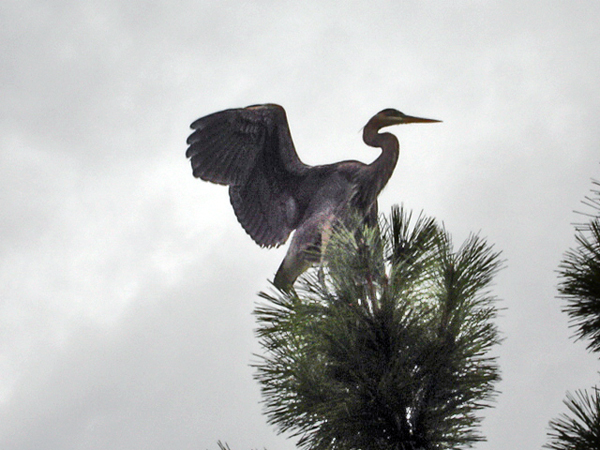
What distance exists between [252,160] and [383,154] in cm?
72

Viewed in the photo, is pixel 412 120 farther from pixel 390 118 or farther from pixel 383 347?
pixel 383 347

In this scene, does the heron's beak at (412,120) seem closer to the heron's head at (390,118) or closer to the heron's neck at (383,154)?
A: the heron's head at (390,118)

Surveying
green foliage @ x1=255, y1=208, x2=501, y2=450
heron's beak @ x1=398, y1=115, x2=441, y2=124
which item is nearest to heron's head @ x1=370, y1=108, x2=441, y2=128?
heron's beak @ x1=398, y1=115, x2=441, y2=124

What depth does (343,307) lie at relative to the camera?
2844mm

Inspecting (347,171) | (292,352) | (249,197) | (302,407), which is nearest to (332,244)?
(292,352)

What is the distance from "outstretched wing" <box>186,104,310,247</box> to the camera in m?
4.21

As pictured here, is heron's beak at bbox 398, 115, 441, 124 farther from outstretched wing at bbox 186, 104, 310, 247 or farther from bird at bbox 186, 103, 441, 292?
outstretched wing at bbox 186, 104, 310, 247

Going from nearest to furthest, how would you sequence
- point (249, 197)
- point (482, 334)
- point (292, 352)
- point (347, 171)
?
1. point (482, 334)
2. point (292, 352)
3. point (347, 171)
4. point (249, 197)

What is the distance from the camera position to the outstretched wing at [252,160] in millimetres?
4215

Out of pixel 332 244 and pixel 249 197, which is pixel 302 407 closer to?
pixel 332 244

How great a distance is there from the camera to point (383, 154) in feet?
13.2

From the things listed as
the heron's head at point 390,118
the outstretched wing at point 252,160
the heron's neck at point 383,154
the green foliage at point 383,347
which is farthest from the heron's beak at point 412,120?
the green foliage at point 383,347

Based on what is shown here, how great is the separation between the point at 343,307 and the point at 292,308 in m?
0.30

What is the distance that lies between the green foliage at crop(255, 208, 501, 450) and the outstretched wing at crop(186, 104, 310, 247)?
3.75 ft
